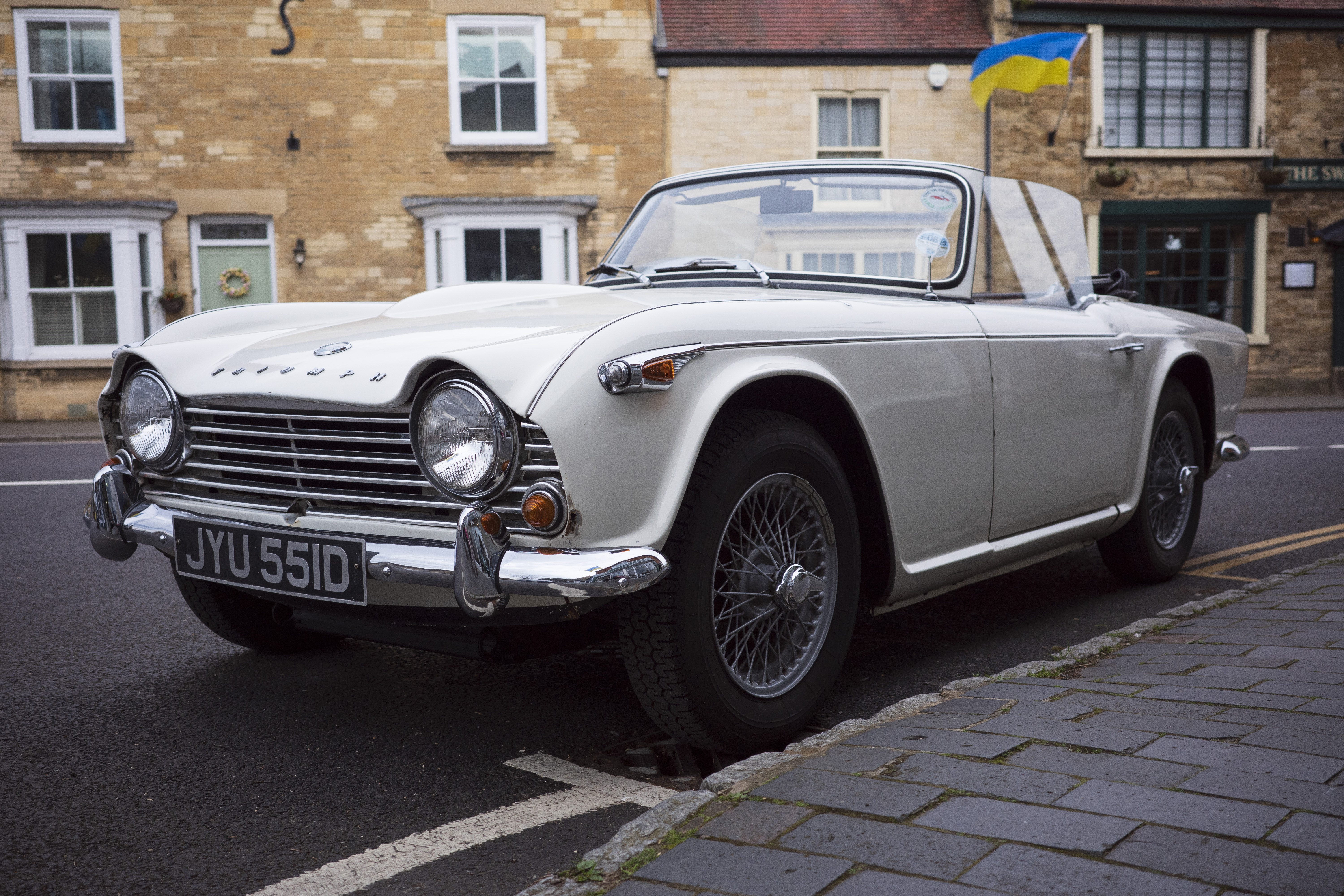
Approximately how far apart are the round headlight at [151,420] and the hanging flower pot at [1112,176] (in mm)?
17172

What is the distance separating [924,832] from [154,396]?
2.16m

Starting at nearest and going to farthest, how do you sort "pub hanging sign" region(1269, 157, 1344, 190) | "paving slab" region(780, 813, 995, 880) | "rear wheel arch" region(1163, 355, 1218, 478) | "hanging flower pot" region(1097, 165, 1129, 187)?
"paving slab" region(780, 813, 995, 880)
"rear wheel arch" region(1163, 355, 1218, 478)
"hanging flower pot" region(1097, 165, 1129, 187)
"pub hanging sign" region(1269, 157, 1344, 190)

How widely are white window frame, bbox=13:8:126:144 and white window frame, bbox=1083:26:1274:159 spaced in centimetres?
1411

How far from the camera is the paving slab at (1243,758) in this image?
225 centimetres

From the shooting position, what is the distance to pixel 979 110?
17.2 metres

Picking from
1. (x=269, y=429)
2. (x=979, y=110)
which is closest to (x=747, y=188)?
(x=269, y=429)

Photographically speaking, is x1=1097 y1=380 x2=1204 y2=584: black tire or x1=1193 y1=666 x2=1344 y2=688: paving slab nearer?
x1=1193 y1=666 x2=1344 y2=688: paving slab

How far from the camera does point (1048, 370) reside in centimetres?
360

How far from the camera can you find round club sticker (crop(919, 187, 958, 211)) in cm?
377

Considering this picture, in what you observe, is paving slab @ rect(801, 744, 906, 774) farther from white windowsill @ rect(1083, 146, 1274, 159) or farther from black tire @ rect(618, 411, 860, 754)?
white windowsill @ rect(1083, 146, 1274, 159)

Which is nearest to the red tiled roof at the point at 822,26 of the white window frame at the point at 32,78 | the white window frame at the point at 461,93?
the white window frame at the point at 461,93

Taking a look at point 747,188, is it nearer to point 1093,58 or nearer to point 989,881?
point 989,881

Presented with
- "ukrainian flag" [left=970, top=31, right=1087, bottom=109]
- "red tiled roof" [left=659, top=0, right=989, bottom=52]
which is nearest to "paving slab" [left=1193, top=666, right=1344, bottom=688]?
"ukrainian flag" [left=970, top=31, right=1087, bottom=109]

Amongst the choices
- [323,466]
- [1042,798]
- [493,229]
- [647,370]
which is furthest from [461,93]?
[1042,798]
